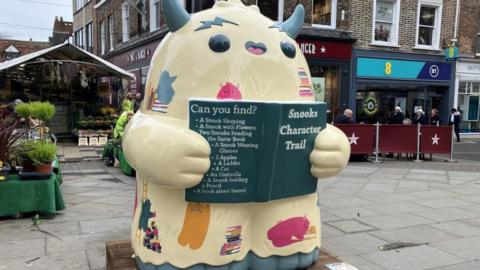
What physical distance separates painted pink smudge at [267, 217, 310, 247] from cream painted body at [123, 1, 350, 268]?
39 millimetres

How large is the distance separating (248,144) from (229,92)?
390 millimetres

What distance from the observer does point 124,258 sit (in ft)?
12.2

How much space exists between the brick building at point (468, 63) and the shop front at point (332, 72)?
629 cm

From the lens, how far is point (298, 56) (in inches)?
135

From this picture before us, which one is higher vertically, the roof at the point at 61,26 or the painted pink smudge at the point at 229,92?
the roof at the point at 61,26

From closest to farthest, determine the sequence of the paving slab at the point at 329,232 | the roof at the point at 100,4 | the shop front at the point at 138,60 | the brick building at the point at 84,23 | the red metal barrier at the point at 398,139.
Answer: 1. the paving slab at the point at 329,232
2. the red metal barrier at the point at 398,139
3. the shop front at the point at 138,60
4. the roof at the point at 100,4
5. the brick building at the point at 84,23

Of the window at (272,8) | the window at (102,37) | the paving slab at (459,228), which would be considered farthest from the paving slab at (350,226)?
the window at (102,37)

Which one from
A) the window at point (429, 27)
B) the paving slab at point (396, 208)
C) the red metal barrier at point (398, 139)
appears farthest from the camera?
the window at point (429, 27)

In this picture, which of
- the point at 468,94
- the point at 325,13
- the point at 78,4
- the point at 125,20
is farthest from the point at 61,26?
the point at 468,94

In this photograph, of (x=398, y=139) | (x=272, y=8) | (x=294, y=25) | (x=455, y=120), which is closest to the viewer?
(x=294, y=25)

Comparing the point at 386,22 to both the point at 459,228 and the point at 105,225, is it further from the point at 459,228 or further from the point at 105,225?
the point at 105,225

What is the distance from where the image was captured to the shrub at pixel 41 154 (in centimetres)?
601

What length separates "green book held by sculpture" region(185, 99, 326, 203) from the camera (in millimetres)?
2977

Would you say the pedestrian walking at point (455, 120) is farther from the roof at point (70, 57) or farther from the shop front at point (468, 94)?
the roof at point (70, 57)
